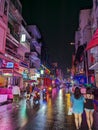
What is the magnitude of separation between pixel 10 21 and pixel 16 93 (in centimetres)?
1473

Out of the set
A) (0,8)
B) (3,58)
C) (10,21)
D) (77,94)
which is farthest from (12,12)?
(77,94)

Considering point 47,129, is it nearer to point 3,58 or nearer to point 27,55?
point 3,58

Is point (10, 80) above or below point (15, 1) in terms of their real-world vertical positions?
below

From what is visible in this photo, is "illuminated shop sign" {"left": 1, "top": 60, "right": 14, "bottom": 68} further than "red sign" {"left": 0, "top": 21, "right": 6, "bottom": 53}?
No

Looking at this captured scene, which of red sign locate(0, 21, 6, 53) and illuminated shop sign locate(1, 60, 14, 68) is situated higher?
red sign locate(0, 21, 6, 53)

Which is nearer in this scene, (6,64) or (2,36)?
(6,64)

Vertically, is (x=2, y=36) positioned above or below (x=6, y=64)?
above

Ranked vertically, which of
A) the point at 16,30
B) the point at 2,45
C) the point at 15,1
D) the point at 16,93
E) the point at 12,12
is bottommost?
the point at 16,93

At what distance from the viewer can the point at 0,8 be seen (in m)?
23.3

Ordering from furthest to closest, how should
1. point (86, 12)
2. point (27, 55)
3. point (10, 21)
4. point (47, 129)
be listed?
point (86, 12) < point (27, 55) < point (10, 21) < point (47, 129)

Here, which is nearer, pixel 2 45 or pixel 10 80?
pixel 2 45

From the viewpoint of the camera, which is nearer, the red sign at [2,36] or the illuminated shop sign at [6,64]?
the illuminated shop sign at [6,64]

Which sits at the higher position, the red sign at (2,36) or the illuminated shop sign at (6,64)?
the red sign at (2,36)

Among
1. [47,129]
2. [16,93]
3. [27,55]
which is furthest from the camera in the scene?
[27,55]
